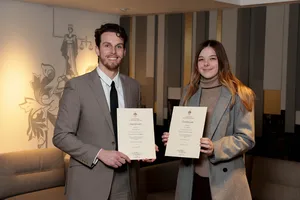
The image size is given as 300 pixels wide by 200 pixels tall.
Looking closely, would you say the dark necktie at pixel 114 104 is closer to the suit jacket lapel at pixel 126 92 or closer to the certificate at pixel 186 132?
the suit jacket lapel at pixel 126 92

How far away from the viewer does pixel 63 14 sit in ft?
14.0

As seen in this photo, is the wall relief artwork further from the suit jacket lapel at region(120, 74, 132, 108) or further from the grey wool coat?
the grey wool coat

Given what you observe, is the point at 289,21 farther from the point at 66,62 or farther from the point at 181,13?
the point at 66,62

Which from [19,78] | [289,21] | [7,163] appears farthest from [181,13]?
[7,163]

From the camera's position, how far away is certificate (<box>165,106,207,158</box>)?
2330mm

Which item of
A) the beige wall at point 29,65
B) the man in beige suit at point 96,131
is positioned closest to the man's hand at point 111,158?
the man in beige suit at point 96,131

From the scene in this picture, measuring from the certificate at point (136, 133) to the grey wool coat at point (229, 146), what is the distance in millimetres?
323

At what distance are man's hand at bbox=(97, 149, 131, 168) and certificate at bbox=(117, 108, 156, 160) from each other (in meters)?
0.06

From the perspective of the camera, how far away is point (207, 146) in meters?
2.28

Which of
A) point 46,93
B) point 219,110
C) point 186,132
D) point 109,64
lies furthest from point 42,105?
point 219,110

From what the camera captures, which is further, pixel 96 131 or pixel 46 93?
pixel 46 93

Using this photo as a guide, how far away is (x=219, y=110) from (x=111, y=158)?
66cm

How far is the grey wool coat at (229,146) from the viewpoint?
2307 mm

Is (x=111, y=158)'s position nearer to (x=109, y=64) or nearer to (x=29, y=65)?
(x=109, y=64)
